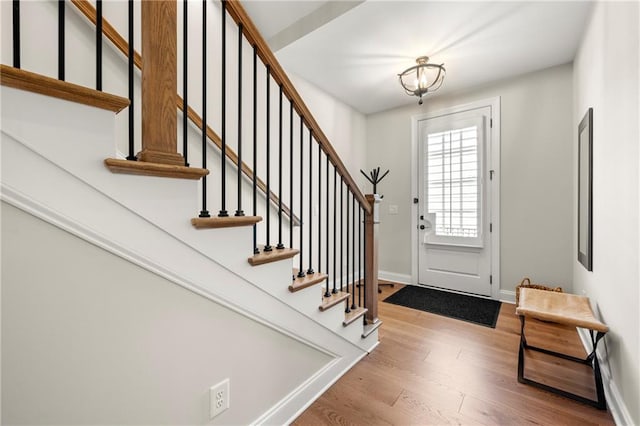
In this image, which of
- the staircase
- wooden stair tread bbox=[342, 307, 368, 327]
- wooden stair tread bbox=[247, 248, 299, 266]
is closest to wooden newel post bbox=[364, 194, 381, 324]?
wooden stair tread bbox=[342, 307, 368, 327]

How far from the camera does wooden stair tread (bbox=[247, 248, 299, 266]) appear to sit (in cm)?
119

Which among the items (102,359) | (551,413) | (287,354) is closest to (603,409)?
(551,413)

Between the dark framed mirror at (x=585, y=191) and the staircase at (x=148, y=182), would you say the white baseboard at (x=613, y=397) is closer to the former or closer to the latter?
the dark framed mirror at (x=585, y=191)

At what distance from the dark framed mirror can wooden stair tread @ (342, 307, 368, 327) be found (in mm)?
1794

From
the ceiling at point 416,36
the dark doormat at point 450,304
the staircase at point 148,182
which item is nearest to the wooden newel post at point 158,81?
the staircase at point 148,182

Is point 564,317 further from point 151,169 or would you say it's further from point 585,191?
point 151,169

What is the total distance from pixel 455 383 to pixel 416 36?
2.76m

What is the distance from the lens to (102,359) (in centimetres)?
82

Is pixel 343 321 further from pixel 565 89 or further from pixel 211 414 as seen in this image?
pixel 565 89

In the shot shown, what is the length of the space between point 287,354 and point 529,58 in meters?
3.55

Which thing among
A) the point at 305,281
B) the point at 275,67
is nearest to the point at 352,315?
the point at 305,281

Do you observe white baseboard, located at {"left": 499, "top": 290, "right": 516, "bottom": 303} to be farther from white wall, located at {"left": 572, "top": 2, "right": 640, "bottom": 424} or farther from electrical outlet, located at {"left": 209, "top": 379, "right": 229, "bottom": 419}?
electrical outlet, located at {"left": 209, "top": 379, "right": 229, "bottom": 419}

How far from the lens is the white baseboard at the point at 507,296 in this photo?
324 centimetres

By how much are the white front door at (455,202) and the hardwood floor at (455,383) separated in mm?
1077
